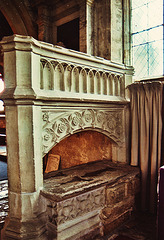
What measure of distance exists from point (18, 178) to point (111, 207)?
4.43ft

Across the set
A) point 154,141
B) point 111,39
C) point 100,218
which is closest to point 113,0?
point 111,39

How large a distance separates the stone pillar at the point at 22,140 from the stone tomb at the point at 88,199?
179mm

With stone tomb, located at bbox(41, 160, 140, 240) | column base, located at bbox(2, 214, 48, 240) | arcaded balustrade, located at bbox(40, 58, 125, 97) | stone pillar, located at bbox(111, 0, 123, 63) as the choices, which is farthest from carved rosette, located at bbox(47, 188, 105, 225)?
stone pillar, located at bbox(111, 0, 123, 63)

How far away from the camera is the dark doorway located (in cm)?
451

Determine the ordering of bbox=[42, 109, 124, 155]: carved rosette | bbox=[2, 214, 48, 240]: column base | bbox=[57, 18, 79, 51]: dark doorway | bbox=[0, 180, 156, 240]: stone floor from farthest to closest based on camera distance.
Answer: bbox=[57, 18, 79, 51]: dark doorway, bbox=[0, 180, 156, 240]: stone floor, bbox=[42, 109, 124, 155]: carved rosette, bbox=[2, 214, 48, 240]: column base

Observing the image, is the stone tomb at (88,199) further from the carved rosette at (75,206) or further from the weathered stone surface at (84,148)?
the weathered stone surface at (84,148)

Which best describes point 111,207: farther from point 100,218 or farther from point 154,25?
point 154,25

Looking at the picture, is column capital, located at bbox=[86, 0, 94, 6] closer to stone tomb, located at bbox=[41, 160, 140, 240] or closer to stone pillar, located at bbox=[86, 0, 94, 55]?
stone pillar, located at bbox=[86, 0, 94, 55]

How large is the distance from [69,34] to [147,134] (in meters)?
2.95

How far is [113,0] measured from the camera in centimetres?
386

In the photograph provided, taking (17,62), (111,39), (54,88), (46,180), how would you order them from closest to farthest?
1. (17,62)
2. (54,88)
3. (46,180)
4. (111,39)

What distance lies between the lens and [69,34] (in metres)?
4.66

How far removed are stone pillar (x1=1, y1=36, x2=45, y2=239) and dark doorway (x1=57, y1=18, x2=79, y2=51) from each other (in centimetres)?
259

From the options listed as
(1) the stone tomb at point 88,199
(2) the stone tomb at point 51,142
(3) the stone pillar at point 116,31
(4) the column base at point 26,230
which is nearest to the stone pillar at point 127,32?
(3) the stone pillar at point 116,31
